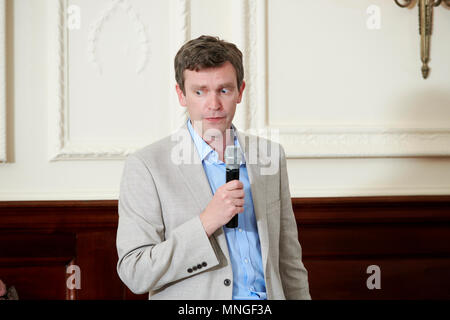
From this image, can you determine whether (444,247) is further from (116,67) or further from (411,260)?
(116,67)

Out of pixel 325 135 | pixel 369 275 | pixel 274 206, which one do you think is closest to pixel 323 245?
pixel 369 275

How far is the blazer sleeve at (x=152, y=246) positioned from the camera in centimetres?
130

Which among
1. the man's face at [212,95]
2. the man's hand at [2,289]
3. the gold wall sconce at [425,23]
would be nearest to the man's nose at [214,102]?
the man's face at [212,95]

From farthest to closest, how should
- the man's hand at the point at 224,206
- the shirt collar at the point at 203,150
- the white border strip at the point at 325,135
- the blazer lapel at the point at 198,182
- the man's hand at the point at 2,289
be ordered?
the white border strip at the point at 325,135 < the man's hand at the point at 2,289 < the shirt collar at the point at 203,150 < the blazer lapel at the point at 198,182 < the man's hand at the point at 224,206

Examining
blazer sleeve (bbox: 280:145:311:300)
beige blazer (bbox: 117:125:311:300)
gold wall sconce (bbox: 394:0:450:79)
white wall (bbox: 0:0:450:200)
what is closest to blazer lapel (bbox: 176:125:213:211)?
beige blazer (bbox: 117:125:311:300)

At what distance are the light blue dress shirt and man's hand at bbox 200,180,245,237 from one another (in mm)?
129

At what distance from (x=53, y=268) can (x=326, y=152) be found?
1.57 m

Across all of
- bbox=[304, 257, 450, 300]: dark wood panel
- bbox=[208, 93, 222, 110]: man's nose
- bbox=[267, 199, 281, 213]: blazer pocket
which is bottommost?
bbox=[304, 257, 450, 300]: dark wood panel

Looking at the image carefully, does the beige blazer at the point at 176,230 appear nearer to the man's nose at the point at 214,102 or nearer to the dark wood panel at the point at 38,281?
the man's nose at the point at 214,102

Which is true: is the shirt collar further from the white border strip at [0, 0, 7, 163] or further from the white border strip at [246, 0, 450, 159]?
the white border strip at [0, 0, 7, 163]

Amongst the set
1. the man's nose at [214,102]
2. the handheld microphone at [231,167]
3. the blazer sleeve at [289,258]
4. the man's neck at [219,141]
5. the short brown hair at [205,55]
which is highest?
the short brown hair at [205,55]

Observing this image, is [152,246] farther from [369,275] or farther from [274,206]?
[369,275]

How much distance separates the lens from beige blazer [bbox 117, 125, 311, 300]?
131 centimetres

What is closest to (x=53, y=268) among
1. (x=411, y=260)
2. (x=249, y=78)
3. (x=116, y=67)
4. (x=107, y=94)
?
(x=107, y=94)
